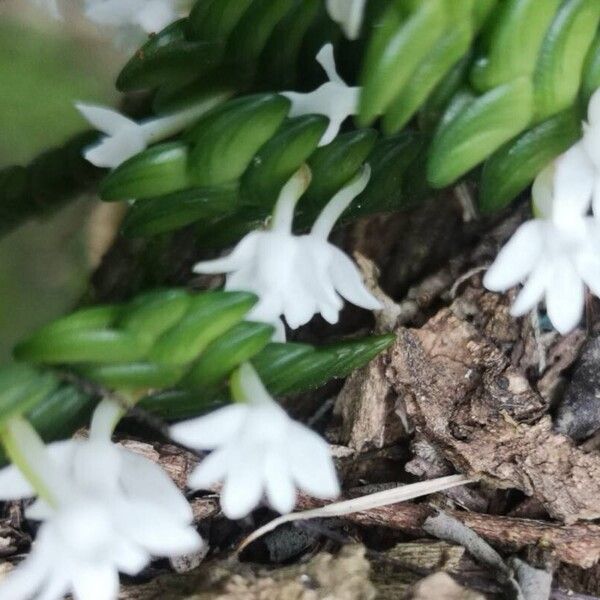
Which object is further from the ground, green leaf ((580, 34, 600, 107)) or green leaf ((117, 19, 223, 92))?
green leaf ((117, 19, 223, 92))

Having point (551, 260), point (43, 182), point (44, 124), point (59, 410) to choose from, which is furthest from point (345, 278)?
point (44, 124)

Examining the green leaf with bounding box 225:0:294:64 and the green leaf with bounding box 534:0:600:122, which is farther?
the green leaf with bounding box 225:0:294:64

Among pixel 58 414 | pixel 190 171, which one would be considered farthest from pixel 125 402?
pixel 190 171

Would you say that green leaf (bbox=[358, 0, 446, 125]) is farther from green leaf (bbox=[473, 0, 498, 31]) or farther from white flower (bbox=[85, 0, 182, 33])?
white flower (bbox=[85, 0, 182, 33])

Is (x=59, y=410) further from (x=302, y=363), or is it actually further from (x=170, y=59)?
(x=170, y=59)

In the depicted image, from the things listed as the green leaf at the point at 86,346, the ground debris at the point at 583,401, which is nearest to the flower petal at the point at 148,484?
the green leaf at the point at 86,346

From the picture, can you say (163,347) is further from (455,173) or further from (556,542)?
(556,542)

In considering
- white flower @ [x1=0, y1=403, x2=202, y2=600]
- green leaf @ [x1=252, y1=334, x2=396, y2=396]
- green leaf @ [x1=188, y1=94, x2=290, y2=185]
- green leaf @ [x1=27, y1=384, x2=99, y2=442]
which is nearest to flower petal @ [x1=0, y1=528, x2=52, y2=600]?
white flower @ [x1=0, y1=403, x2=202, y2=600]
